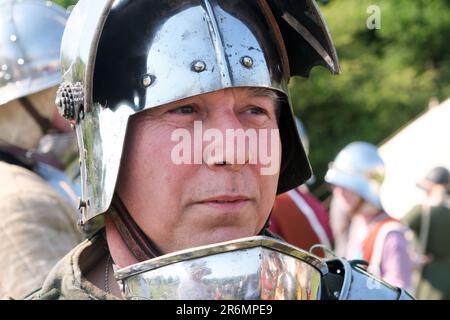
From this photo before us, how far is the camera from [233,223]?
2.22 metres

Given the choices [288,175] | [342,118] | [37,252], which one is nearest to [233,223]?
[288,175]

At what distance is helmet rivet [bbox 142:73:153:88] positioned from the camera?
2.22 meters

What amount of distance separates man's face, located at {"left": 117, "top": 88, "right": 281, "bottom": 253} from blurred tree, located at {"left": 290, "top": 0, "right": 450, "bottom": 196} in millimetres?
11150

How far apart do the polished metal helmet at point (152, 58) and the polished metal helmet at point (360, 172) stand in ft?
12.5

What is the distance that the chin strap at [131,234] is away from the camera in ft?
7.55

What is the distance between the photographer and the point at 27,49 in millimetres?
4023

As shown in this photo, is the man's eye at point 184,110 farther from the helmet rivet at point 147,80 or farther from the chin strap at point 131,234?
the chin strap at point 131,234

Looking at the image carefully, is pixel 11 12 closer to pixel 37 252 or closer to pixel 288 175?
pixel 37 252

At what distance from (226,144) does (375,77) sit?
42.0 feet

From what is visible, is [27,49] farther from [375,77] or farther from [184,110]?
[375,77]

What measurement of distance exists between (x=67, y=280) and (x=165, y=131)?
1.46ft

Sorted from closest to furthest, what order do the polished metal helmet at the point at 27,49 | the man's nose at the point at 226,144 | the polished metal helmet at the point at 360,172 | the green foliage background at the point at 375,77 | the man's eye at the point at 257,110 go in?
the man's nose at the point at 226,144, the man's eye at the point at 257,110, the polished metal helmet at the point at 27,49, the polished metal helmet at the point at 360,172, the green foliage background at the point at 375,77

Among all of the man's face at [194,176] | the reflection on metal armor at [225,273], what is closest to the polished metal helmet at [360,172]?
the man's face at [194,176]

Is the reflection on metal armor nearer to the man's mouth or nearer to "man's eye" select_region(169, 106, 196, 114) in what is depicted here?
the man's mouth
